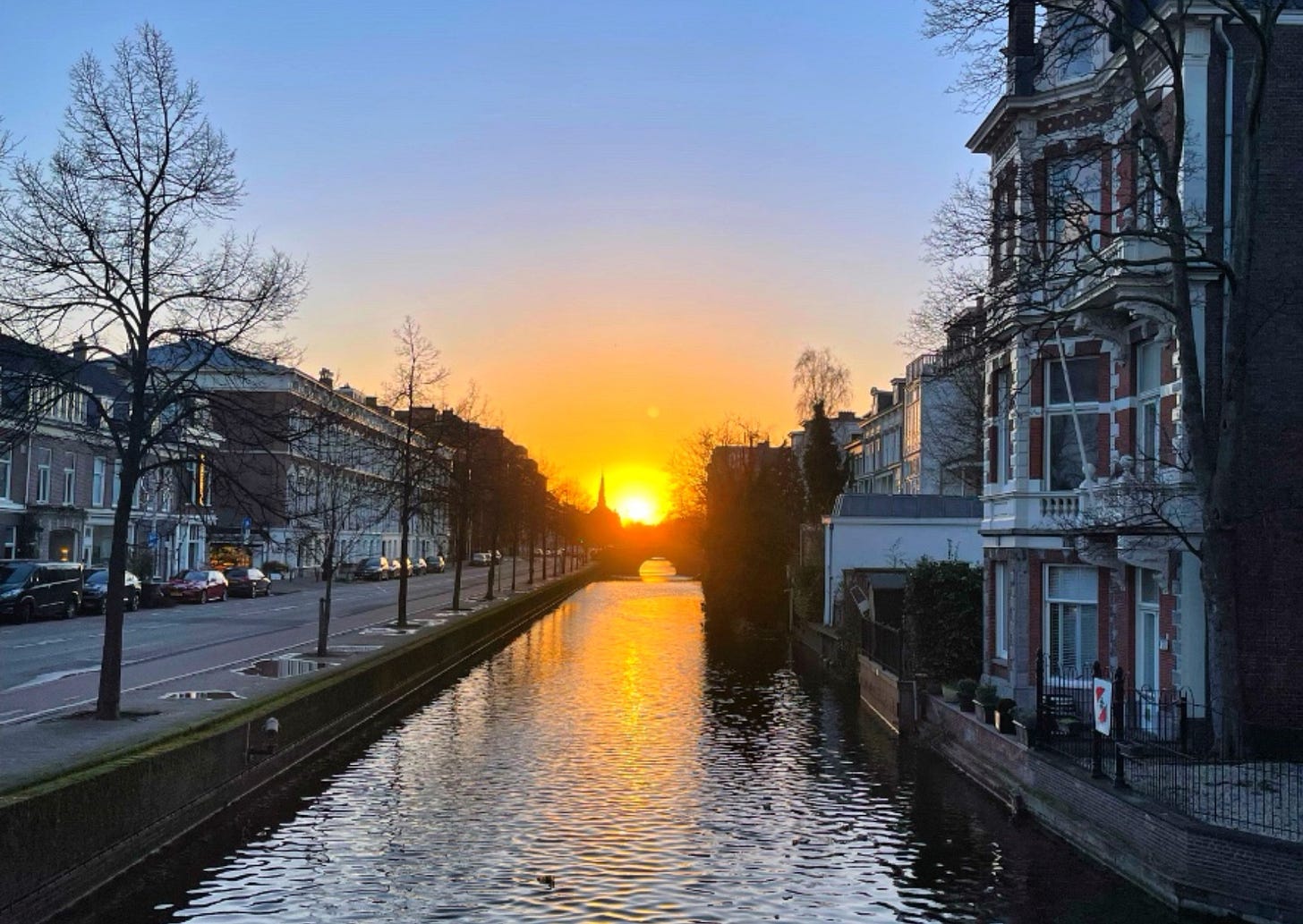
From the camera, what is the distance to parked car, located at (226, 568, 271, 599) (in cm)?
6194

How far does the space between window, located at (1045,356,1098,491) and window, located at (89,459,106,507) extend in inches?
2062

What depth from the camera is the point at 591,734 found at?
26953mm

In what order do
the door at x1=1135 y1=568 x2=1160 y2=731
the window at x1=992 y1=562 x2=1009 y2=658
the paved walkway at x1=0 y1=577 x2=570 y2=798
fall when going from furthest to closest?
1. the window at x1=992 y1=562 x2=1009 y2=658
2. the door at x1=1135 y1=568 x2=1160 y2=731
3. the paved walkway at x1=0 y1=577 x2=570 y2=798

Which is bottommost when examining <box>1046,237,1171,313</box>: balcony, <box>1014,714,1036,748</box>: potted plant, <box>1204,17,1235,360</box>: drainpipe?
<box>1014,714,1036,748</box>: potted plant

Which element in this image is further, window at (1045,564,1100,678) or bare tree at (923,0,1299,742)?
window at (1045,564,1100,678)

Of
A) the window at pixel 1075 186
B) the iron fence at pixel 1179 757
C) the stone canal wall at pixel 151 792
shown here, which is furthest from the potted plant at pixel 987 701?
the stone canal wall at pixel 151 792

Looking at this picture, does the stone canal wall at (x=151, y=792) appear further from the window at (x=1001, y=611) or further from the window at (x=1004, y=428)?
the window at (x=1004, y=428)

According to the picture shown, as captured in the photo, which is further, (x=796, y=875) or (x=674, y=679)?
(x=674, y=679)

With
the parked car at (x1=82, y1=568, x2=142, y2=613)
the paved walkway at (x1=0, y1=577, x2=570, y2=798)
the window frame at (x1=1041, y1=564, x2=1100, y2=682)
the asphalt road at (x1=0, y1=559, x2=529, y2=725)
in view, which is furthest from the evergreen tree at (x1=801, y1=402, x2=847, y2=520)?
→ the window frame at (x1=1041, y1=564, x2=1100, y2=682)

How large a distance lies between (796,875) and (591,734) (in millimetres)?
11213

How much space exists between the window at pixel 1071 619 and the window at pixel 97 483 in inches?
2068

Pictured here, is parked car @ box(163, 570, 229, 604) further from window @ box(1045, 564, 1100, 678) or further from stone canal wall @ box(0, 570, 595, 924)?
window @ box(1045, 564, 1100, 678)

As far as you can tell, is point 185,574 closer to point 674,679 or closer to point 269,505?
point 674,679

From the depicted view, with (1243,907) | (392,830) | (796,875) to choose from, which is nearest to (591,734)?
(392,830)
